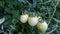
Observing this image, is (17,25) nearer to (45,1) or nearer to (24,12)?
(24,12)

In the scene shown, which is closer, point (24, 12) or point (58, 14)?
point (24, 12)

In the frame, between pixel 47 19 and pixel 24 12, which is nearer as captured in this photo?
pixel 24 12

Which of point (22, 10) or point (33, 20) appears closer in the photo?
point (33, 20)

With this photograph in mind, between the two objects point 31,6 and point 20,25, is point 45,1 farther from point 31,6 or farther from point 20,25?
point 20,25

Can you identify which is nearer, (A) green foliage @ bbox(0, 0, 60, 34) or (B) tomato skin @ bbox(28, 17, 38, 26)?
(B) tomato skin @ bbox(28, 17, 38, 26)

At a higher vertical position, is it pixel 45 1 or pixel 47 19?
pixel 45 1

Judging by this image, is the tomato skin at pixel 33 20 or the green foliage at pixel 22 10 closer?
the tomato skin at pixel 33 20

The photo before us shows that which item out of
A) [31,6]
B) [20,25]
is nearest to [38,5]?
[31,6]

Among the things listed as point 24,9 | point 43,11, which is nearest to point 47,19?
point 43,11

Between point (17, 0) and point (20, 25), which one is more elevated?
point (17, 0)
